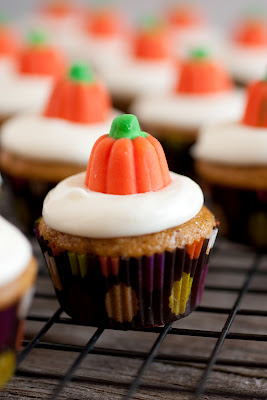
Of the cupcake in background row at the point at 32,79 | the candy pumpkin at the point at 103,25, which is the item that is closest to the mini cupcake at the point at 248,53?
the candy pumpkin at the point at 103,25

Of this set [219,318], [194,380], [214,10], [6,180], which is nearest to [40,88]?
[6,180]

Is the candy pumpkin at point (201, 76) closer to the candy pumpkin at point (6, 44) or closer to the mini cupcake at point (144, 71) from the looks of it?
the mini cupcake at point (144, 71)

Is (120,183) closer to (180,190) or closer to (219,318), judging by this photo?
(180,190)

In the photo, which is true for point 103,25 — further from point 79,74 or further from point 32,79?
point 79,74

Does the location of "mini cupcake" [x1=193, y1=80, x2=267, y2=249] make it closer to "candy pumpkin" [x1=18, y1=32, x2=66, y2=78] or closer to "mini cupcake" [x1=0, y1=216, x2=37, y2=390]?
"mini cupcake" [x1=0, y1=216, x2=37, y2=390]

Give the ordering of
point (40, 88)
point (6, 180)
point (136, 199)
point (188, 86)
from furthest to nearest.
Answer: point (40, 88), point (188, 86), point (6, 180), point (136, 199)

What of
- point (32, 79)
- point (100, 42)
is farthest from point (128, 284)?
point (100, 42)

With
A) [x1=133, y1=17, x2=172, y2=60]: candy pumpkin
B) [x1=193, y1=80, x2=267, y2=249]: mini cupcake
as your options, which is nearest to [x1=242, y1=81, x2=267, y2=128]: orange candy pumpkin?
[x1=193, y1=80, x2=267, y2=249]: mini cupcake
